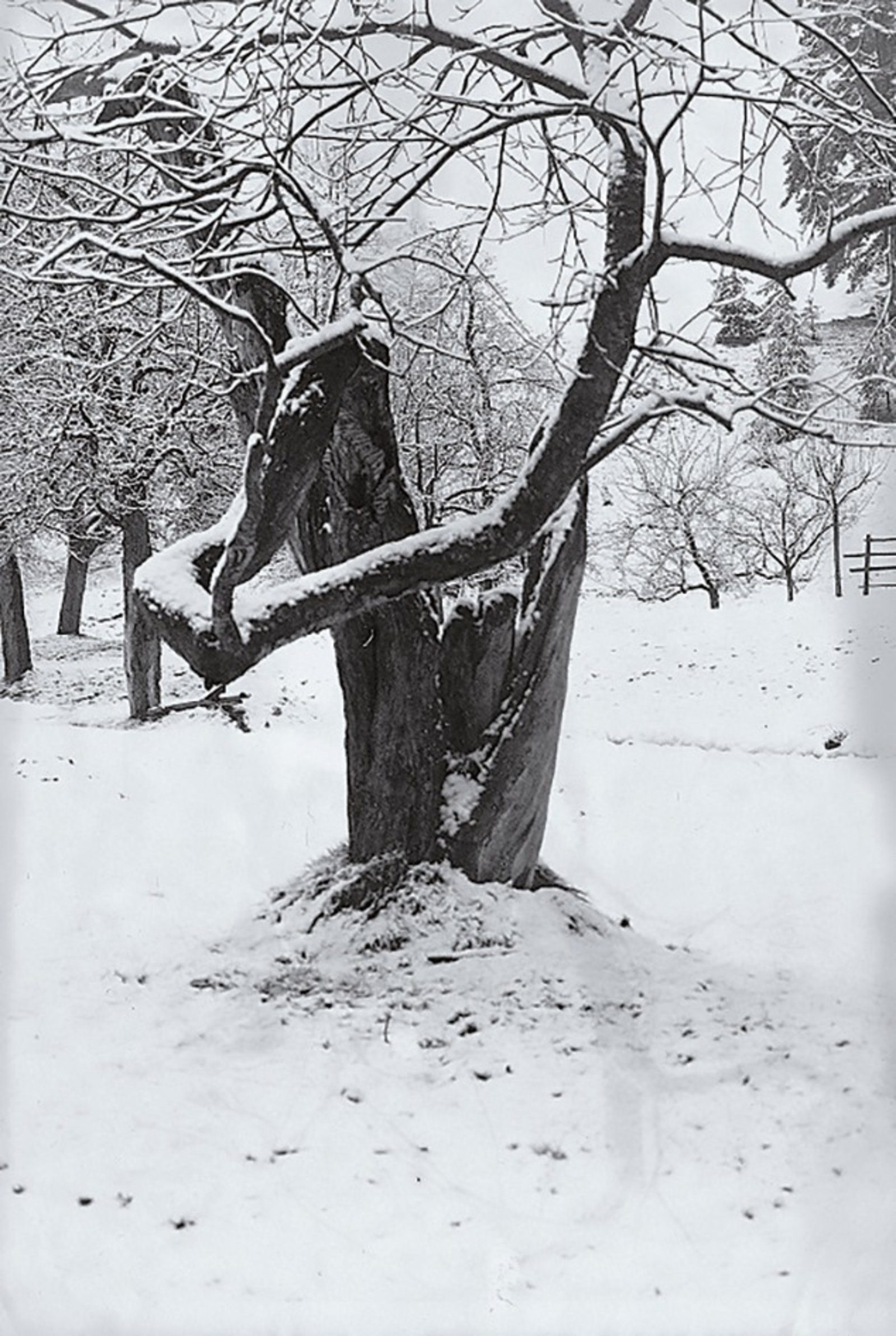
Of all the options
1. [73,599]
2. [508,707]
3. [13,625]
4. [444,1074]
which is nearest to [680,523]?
[73,599]

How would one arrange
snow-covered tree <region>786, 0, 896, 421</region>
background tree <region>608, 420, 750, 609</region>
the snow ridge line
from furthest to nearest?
background tree <region>608, 420, 750, 609</region> → the snow ridge line → snow-covered tree <region>786, 0, 896, 421</region>

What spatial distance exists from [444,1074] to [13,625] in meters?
15.3

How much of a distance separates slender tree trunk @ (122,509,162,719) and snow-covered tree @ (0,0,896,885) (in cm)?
721

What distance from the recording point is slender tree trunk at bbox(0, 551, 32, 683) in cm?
1767

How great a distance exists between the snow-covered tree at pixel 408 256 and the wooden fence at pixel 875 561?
15.0m

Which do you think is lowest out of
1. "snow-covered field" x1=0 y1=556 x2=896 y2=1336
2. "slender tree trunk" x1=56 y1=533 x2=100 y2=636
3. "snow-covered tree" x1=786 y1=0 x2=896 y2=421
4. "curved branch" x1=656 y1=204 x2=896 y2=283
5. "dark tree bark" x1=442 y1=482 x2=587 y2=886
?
"snow-covered field" x1=0 y1=556 x2=896 y2=1336

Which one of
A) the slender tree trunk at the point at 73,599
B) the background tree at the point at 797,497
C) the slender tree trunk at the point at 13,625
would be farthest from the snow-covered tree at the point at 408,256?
the background tree at the point at 797,497

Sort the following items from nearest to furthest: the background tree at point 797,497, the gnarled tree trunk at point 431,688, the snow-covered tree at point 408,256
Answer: the snow-covered tree at point 408,256 < the gnarled tree trunk at point 431,688 < the background tree at point 797,497

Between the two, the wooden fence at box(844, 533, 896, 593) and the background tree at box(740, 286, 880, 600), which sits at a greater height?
the background tree at box(740, 286, 880, 600)

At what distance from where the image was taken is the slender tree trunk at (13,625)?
17.7 metres

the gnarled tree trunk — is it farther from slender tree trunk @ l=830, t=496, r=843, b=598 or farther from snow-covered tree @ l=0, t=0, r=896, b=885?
slender tree trunk @ l=830, t=496, r=843, b=598

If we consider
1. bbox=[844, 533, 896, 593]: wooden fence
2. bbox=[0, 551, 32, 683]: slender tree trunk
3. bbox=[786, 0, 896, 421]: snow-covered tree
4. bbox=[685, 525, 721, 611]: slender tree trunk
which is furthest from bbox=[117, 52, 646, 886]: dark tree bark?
bbox=[685, 525, 721, 611]: slender tree trunk

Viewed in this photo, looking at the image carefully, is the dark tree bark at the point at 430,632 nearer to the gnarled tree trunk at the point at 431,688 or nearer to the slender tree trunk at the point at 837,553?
the gnarled tree trunk at the point at 431,688

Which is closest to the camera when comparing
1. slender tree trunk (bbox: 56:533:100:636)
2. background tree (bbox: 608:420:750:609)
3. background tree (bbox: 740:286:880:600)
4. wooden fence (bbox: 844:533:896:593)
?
wooden fence (bbox: 844:533:896:593)
